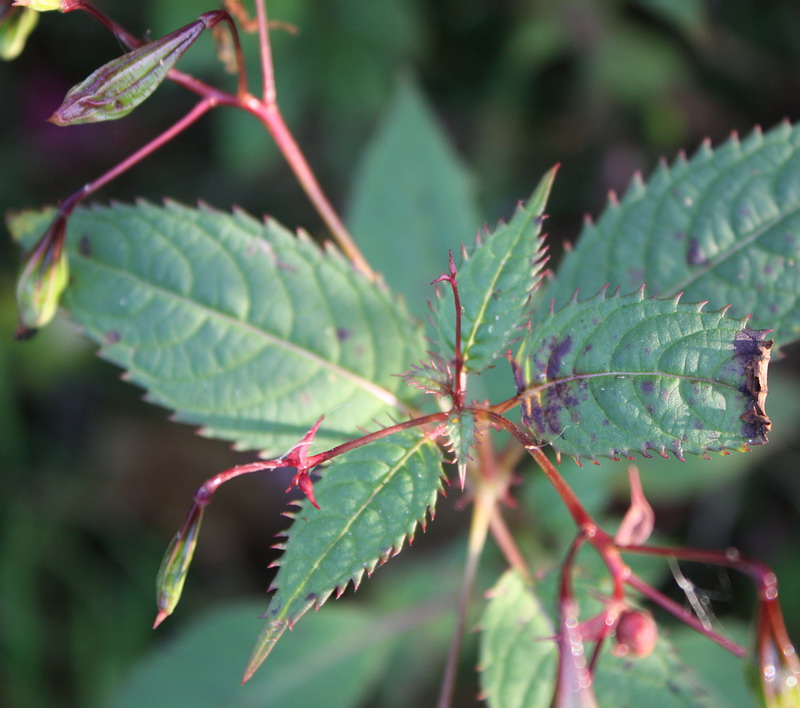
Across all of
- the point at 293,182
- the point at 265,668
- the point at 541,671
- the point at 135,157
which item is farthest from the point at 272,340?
the point at 293,182

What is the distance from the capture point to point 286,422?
1219 millimetres

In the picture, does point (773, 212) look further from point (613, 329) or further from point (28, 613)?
point (28, 613)

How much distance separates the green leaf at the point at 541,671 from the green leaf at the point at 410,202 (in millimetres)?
756

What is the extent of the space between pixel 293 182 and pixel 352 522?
6.76 ft

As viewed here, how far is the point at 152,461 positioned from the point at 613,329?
223 cm

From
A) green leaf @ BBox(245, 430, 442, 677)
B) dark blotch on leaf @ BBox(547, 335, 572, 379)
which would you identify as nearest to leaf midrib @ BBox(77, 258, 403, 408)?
green leaf @ BBox(245, 430, 442, 677)

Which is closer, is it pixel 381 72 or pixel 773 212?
pixel 773 212

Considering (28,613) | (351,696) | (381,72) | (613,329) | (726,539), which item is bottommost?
(726,539)

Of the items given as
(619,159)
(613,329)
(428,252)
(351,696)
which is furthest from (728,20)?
(351,696)

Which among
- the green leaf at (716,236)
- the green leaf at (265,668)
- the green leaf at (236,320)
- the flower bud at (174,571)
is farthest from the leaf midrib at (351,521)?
the green leaf at (265,668)

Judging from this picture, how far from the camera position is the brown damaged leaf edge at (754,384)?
31.5 inches

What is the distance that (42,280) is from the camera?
1.14m

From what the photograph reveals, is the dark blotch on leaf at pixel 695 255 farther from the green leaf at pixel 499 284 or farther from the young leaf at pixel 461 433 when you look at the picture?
the young leaf at pixel 461 433

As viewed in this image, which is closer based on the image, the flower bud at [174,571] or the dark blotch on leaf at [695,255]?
the flower bud at [174,571]
